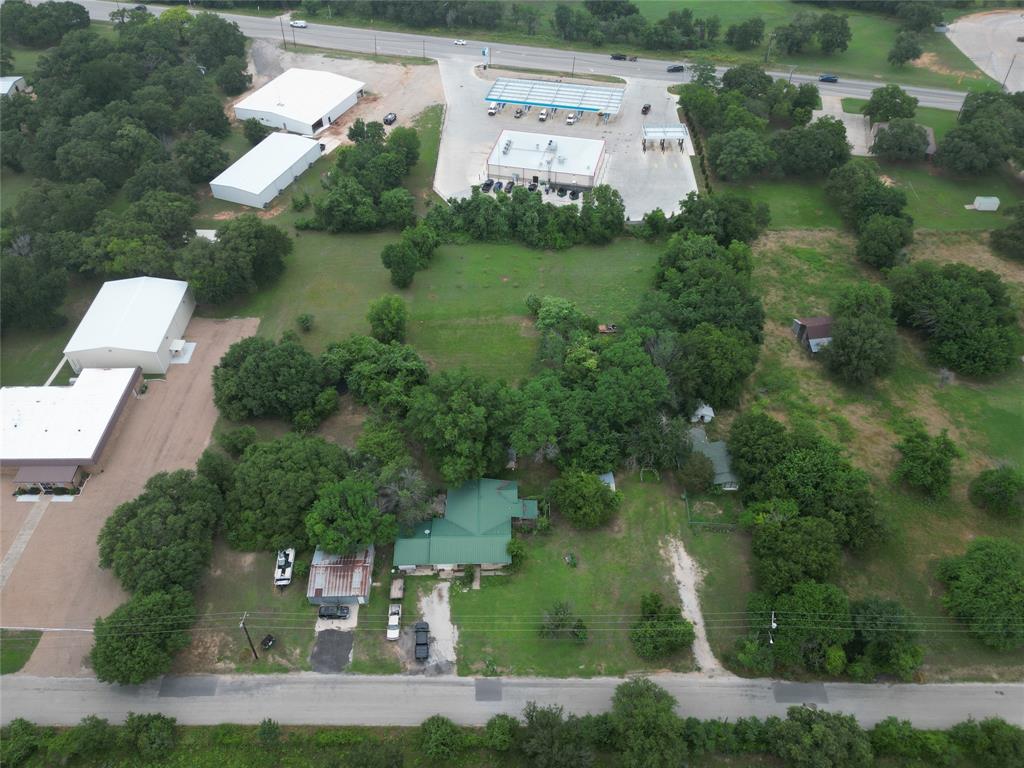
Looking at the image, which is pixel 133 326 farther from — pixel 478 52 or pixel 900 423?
pixel 478 52

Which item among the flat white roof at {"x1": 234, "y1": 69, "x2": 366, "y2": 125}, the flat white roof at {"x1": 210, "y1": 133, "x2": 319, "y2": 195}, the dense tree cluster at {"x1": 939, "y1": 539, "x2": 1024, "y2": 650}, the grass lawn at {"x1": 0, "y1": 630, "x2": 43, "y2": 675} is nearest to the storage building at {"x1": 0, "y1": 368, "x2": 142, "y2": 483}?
the grass lawn at {"x1": 0, "y1": 630, "x2": 43, "y2": 675}

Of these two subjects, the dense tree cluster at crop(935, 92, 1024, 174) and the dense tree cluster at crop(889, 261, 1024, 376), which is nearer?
the dense tree cluster at crop(889, 261, 1024, 376)

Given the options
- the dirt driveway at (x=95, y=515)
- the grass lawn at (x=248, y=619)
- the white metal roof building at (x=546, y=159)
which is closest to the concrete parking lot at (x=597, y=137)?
the white metal roof building at (x=546, y=159)

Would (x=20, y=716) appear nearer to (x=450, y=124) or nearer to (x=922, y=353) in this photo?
(x=922, y=353)

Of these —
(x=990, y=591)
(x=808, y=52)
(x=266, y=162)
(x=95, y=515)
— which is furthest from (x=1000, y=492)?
(x=808, y=52)

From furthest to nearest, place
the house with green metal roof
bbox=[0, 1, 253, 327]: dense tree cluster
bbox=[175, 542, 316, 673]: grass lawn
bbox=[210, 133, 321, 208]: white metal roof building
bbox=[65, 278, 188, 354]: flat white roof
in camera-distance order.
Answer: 1. bbox=[210, 133, 321, 208]: white metal roof building
2. bbox=[0, 1, 253, 327]: dense tree cluster
3. bbox=[65, 278, 188, 354]: flat white roof
4. the house with green metal roof
5. bbox=[175, 542, 316, 673]: grass lawn

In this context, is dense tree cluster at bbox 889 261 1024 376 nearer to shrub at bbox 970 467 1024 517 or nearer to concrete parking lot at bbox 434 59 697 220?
shrub at bbox 970 467 1024 517

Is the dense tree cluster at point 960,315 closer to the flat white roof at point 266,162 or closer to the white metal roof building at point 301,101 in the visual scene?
the flat white roof at point 266,162
